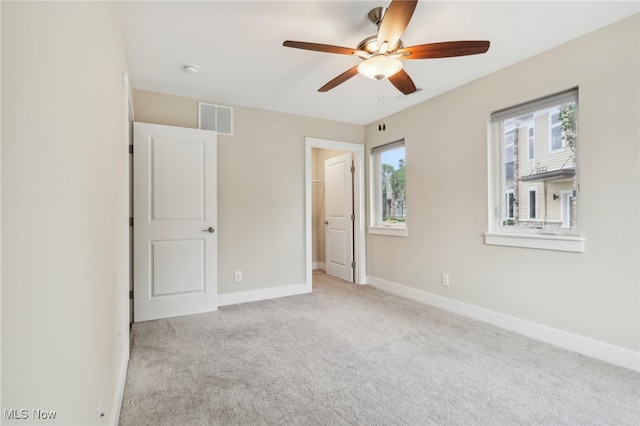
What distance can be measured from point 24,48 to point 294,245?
3.72m

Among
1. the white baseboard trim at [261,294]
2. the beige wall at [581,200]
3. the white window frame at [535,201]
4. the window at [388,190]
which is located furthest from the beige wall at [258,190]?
the white window frame at [535,201]

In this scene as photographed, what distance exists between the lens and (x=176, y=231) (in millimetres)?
3344

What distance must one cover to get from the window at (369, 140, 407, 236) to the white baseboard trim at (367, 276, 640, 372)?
95 centimetres

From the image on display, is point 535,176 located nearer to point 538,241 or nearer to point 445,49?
point 538,241

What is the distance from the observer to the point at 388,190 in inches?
179

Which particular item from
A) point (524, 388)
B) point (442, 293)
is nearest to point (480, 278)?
point (442, 293)

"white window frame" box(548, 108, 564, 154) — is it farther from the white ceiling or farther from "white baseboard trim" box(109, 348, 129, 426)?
"white baseboard trim" box(109, 348, 129, 426)

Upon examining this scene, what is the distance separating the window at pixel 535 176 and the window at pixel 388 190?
125 centimetres

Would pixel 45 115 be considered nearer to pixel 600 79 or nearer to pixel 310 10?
pixel 310 10

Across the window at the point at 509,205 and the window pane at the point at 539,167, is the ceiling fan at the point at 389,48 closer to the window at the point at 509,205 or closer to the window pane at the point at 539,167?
the window pane at the point at 539,167

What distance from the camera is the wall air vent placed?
3.65m

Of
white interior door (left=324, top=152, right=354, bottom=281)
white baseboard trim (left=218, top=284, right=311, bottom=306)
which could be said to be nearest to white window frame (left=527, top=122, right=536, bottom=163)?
white interior door (left=324, top=152, right=354, bottom=281)

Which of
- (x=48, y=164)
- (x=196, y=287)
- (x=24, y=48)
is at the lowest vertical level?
(x=196, y=287)

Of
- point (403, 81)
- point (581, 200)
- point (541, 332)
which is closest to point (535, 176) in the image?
point (581, 200)
